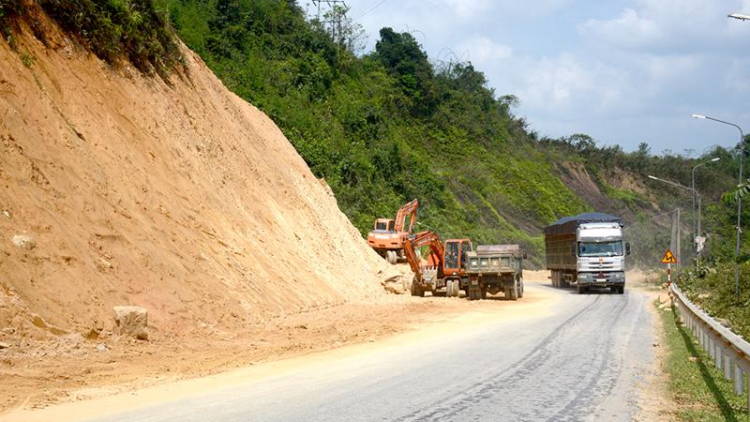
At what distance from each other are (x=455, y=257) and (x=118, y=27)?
18654mm

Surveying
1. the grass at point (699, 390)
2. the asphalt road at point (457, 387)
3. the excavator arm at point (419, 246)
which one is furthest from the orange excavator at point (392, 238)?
the grass at point (699, 390)

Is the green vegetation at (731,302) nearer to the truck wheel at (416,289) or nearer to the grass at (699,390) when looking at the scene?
the grass at (699,390)

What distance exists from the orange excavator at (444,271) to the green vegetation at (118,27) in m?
14.2

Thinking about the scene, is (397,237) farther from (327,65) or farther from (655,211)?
(655,211)

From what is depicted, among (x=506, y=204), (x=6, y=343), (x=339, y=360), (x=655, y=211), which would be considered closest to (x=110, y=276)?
(x=6, y=343)

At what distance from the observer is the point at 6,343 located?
43.0 feet

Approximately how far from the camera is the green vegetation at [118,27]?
23.5m

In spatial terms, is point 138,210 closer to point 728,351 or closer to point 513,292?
point 728,351

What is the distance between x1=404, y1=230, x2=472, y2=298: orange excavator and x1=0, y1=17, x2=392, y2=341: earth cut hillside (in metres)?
4.13

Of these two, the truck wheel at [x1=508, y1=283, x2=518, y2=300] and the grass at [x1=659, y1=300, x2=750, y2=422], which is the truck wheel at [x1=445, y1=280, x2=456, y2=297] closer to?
the truck wheel at [x1=508, y1=283, x2=518, y2=300]

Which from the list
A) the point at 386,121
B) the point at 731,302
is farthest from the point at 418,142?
the point at 731,302

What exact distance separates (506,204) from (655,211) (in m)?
31.1

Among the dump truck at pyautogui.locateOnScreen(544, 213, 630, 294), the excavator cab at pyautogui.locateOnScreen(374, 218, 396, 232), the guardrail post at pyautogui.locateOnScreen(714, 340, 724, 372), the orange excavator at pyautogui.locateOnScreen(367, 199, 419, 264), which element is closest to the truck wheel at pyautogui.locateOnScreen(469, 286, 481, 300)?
the dump truck at pyautogui.locateOnScreen(544, 213, 630, 294)

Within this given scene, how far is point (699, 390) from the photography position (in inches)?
470
